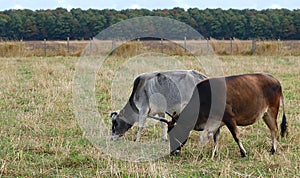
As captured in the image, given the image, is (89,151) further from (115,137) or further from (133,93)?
(133,93)

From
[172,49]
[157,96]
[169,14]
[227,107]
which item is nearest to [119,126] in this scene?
[157,96]

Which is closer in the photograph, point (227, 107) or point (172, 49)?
point (227, 107)

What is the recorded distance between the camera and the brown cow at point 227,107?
6688mm

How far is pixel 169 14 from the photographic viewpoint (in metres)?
44.6

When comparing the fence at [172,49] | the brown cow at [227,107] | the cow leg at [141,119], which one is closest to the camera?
the brown cow at [227,107]

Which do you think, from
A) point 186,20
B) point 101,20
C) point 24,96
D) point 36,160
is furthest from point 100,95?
point 101,20

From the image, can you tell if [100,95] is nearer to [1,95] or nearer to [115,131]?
[1,95]

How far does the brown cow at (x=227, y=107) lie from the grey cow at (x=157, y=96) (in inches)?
45.6

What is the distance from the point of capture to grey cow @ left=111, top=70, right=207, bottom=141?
8.06 meters

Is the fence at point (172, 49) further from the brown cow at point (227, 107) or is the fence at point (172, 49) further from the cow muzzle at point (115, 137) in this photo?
the brown cow at point (227, 107)

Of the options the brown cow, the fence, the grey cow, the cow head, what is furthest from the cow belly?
the fence

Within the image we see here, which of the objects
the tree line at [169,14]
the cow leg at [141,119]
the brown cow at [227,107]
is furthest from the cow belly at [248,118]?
the tree line at [169,14]

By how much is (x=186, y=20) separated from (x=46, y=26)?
52.0ft

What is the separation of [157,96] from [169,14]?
37.3m
